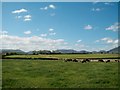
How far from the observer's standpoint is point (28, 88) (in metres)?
25.3

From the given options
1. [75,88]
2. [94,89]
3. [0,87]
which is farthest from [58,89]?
[0,87]

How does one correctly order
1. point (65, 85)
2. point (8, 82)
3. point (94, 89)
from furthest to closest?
point (8, 82) → point (65, 85) → point (94, 89)

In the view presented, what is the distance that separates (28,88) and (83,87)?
508 cm

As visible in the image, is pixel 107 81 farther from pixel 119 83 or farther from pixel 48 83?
pixel 48 83

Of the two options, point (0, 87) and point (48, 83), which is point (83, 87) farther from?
point (0, 87)

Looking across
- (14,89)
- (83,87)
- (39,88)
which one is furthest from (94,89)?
(14,89)

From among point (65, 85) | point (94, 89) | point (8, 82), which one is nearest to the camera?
point (94, 89)

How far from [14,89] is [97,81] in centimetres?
932

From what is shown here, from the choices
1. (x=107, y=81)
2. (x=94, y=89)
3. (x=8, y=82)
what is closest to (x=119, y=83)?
(x=107, y=81)

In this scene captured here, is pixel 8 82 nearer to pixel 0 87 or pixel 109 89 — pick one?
pixel 0 87

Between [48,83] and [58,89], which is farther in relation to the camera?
[48,83]

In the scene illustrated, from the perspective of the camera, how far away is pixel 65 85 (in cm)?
2741

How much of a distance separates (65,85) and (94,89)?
3.39m

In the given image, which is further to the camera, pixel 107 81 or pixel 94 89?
pixel 107 81
